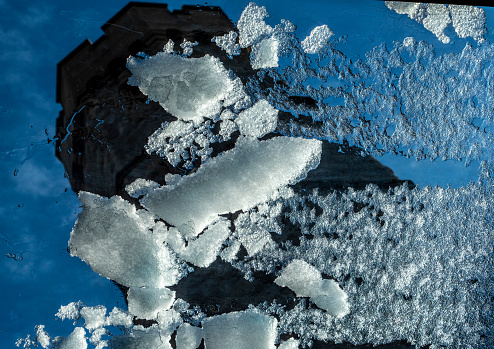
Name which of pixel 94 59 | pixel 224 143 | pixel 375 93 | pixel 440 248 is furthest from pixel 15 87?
pixel 440 248

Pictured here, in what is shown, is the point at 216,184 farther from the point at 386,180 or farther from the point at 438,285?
the point at 438,285

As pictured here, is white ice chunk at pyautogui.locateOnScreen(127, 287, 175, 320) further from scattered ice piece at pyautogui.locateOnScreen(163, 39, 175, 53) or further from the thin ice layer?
scattered ice piece at pyautogui.locateOnScreen(163, 39, 175, 53)

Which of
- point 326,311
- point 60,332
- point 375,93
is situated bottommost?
point 60,332

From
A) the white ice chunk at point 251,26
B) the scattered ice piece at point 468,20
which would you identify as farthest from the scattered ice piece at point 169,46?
the scattered ice piece at point 468,20

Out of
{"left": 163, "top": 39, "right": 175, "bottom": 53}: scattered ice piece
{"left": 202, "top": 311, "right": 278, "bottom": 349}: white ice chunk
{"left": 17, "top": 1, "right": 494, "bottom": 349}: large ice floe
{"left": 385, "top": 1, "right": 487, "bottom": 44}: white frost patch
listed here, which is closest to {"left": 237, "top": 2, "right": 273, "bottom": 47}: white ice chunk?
{"left": 17, "top": 1, "right": 494, "bottom": 349}: large ice floe

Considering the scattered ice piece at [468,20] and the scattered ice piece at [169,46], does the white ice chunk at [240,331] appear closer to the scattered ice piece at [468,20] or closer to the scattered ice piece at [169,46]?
the scattered ice piece at [169,46]

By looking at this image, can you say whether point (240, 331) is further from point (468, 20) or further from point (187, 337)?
point (468, 20)

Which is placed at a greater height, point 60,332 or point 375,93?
point 375,93
